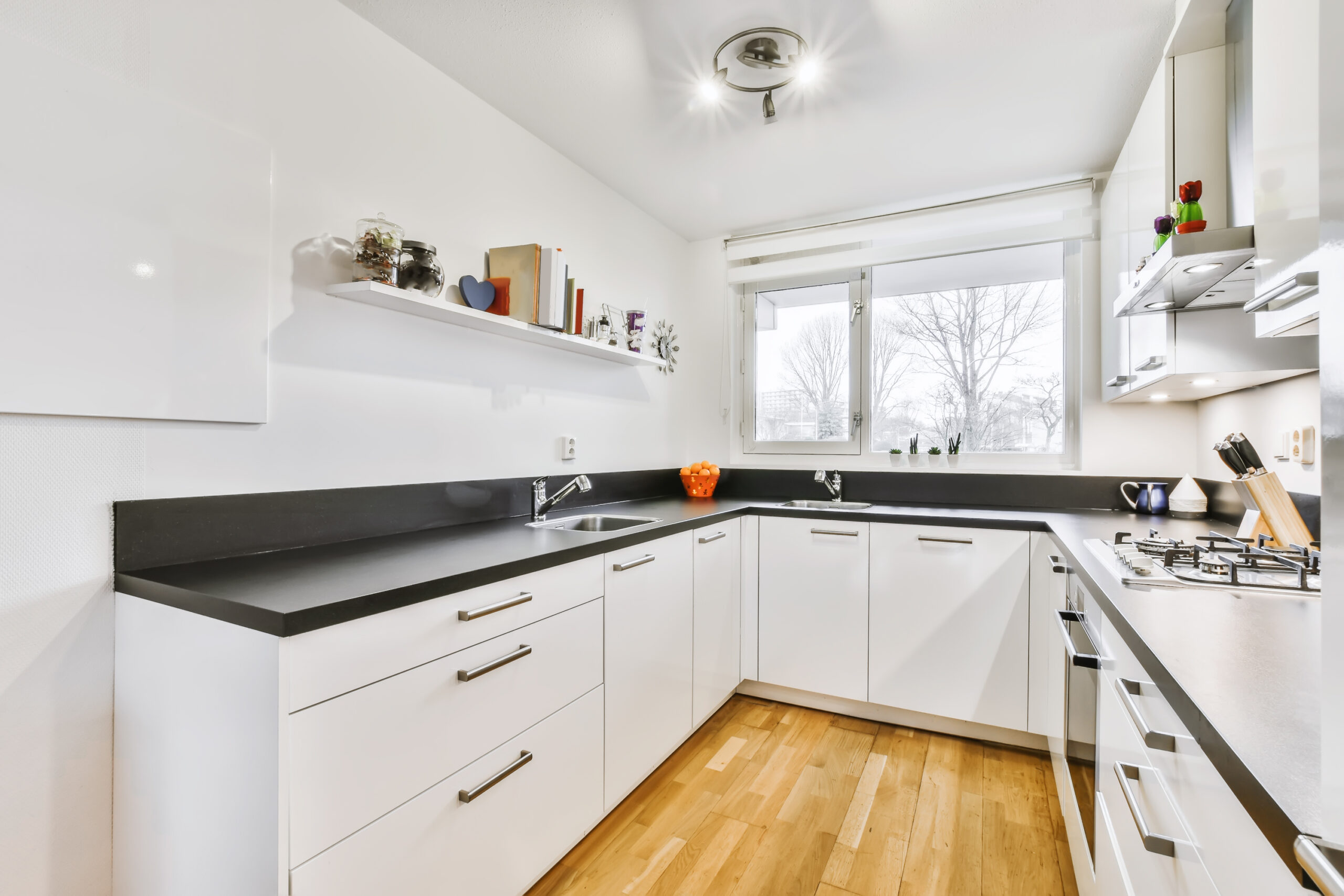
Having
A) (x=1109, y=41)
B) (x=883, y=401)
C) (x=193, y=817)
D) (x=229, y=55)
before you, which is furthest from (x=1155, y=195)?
(x=193, y=817)

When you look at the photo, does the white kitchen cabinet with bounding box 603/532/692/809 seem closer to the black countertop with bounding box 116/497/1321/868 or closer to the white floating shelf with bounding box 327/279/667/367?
the black countertop with bounding box 116/497/1321/868

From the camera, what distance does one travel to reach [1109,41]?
73.6 inches

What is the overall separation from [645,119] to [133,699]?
2269mm

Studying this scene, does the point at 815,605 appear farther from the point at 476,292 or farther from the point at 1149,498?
the point at 476,292

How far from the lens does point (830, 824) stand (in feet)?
6.31

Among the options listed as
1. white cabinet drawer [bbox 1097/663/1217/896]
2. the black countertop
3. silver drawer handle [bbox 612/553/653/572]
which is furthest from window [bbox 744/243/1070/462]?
white cabinet drawer [bbox 1097/663/1217/896]

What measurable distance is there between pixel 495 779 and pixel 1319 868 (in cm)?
140

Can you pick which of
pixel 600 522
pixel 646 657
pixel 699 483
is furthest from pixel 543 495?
pixel 699 483

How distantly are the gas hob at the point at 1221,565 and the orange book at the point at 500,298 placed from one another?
1.88 m

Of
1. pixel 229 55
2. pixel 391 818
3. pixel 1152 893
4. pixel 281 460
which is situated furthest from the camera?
pixel 281 460

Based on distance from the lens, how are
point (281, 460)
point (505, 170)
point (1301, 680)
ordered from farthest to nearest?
point (505, 170) → point (281, 460) → point (1301, 680)

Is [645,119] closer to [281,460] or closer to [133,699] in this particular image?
[281,460]

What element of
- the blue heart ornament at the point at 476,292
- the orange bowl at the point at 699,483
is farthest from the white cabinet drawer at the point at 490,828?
the orange bowl at the point at 699,483

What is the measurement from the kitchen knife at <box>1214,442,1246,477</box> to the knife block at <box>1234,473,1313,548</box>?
0.09 ft
